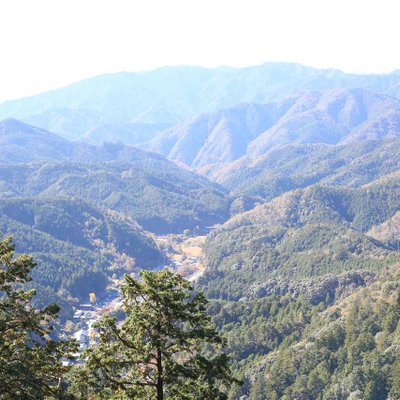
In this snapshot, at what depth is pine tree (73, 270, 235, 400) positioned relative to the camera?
29656 mm

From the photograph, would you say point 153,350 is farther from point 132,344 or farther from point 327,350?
point 327,350

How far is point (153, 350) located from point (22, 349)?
22.8 feet

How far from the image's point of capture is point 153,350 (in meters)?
30.0

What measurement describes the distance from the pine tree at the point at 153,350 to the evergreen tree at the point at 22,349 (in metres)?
2.10

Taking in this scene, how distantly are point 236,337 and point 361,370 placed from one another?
59002 millimetres

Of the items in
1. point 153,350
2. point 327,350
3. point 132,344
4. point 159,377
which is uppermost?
point 327,350

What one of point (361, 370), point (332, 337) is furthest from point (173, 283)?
point (332, 337)

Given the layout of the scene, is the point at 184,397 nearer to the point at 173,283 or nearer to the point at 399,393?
the point at 173,283

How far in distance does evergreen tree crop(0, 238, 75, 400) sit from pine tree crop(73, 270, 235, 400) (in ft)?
6.88

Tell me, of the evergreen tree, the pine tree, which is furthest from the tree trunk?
the evergreen tree

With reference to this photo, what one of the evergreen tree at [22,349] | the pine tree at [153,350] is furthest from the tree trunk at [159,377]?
the evergreen tree at [22,349]

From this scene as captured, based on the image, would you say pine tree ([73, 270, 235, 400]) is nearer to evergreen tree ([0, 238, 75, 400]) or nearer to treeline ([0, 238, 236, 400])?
treeline ([0, 238, 236, 400])

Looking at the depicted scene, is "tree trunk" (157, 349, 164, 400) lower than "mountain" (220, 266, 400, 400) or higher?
lower

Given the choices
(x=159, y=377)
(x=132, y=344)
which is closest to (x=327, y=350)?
(x=159, y=377)
